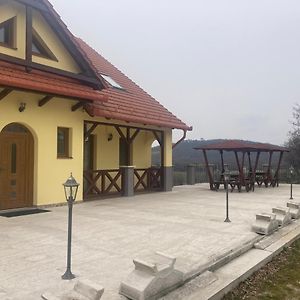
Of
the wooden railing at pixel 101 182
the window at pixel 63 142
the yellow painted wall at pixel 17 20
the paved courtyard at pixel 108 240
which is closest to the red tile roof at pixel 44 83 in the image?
the yellow painted wall at pixel 17 20

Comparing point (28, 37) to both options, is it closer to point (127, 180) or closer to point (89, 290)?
point (127, 180)

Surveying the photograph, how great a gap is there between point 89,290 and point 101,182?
9.96m

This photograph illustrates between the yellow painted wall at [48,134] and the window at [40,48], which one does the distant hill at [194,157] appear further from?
the window at [40,48]

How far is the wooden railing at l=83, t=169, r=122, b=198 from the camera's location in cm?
1302

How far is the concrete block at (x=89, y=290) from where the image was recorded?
13.0 ft

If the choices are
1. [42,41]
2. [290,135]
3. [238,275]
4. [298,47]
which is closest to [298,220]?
[238,275]

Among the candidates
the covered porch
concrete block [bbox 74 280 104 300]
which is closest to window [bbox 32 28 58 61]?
the covered porch

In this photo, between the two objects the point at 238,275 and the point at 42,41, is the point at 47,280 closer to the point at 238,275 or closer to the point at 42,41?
the point at 238,275

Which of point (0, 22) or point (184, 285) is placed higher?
point (0, 22)

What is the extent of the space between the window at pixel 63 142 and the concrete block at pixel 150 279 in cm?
759

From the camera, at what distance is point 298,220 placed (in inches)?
379

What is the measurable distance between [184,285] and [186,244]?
1700 mm

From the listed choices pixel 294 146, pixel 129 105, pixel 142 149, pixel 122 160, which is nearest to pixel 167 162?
pixel 142 149

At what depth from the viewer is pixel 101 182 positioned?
45.7 feet
